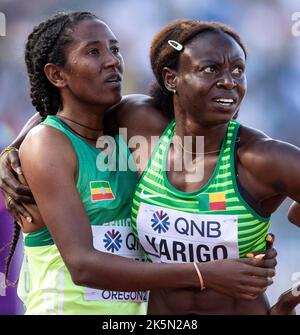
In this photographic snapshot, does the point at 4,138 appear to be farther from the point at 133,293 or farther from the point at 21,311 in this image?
the point at 133,293

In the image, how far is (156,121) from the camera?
10.2ft

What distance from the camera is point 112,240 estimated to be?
2.90 metres

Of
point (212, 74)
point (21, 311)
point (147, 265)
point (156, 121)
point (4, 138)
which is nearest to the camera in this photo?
point (147, 265)

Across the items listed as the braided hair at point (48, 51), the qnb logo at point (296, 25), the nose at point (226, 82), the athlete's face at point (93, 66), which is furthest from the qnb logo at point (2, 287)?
the qnb logo at point (296, 25)

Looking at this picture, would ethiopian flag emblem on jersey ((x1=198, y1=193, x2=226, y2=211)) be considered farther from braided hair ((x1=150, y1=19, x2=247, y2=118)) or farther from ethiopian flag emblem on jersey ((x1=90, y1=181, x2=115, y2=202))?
braided hair ((x1=150, y1=19, x2=247, y2=118))

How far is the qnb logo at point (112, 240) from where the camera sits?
2881 mm

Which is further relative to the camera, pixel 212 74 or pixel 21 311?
pixel 21 311

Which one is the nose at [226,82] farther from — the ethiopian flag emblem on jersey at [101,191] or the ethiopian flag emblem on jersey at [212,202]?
the ethiopian flag emblem on jersey at [101,191]

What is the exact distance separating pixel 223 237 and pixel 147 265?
1.07ft

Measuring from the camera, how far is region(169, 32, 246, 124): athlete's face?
279 centimetres

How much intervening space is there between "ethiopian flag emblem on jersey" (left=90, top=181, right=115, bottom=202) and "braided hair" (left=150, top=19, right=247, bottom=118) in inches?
17.5

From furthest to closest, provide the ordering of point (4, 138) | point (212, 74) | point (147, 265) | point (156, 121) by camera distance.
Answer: point (4, 138), point (156, 121), point (212, 74), point (147, 265)
